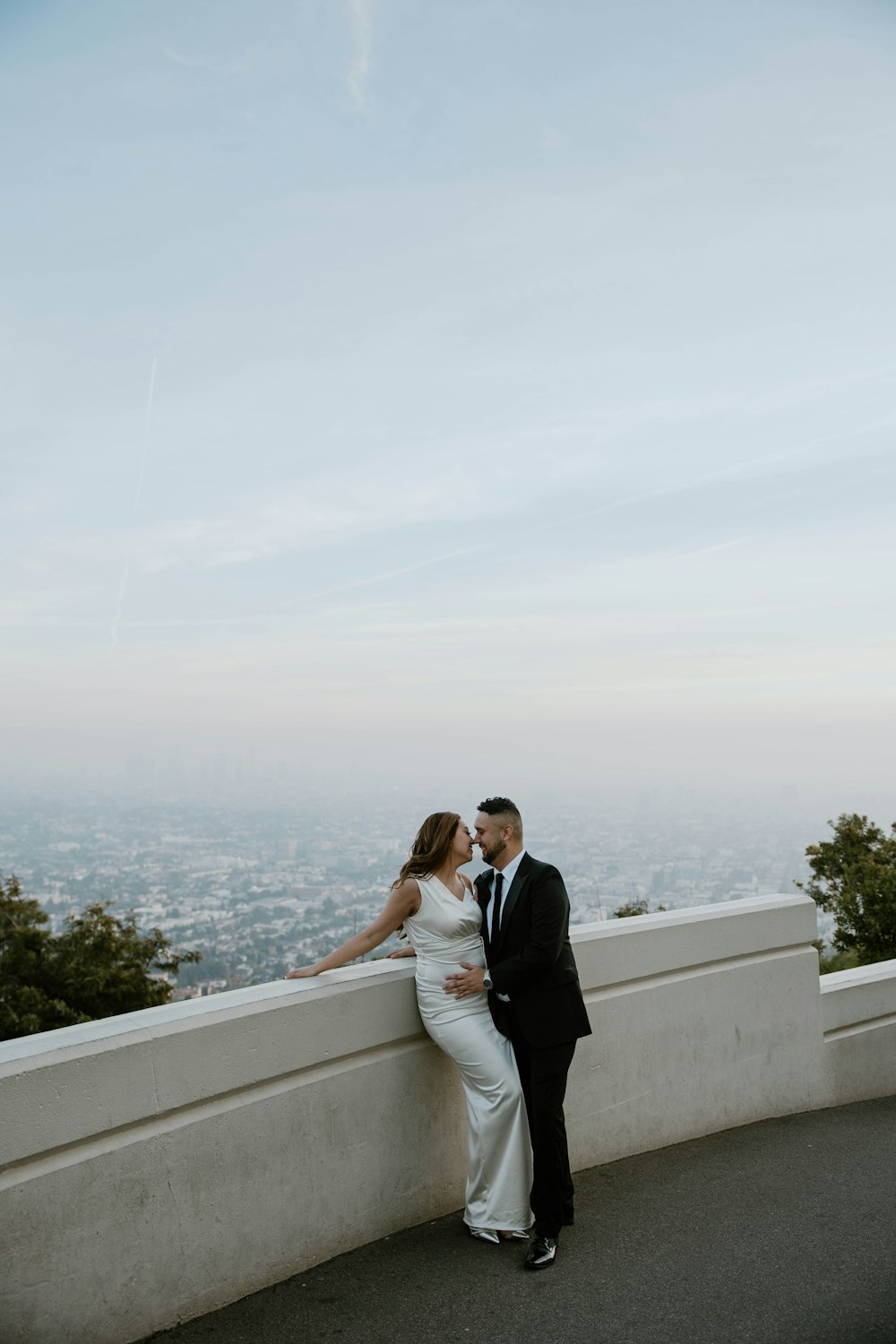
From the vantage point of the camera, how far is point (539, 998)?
14.9 ft

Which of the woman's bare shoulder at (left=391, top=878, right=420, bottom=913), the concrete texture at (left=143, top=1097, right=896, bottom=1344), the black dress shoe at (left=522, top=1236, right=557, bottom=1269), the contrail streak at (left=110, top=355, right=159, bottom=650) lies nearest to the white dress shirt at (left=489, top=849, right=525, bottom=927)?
the woman's bare shoulder at (left=391, top=878, right=420, bottom=913)

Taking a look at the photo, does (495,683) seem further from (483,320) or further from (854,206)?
(854,206)

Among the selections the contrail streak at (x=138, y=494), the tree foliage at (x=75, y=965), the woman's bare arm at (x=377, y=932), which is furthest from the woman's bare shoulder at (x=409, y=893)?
the contrail streak at (x=138, y=494)

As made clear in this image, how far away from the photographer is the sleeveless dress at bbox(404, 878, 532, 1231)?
14.6 feet

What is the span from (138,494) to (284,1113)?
272 feet

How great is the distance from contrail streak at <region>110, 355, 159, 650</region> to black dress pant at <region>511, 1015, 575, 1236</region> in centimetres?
6139

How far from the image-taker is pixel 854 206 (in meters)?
20.4

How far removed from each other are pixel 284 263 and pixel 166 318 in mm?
18690

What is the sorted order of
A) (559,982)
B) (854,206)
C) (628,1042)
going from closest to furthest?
(559,982) → (628,1042) → (854,206)

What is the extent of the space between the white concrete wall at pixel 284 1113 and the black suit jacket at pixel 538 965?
0.45m

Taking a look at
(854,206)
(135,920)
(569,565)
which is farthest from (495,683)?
(854,206)

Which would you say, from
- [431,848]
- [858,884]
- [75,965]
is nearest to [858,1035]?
[431,848]

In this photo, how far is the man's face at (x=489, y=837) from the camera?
471 cm

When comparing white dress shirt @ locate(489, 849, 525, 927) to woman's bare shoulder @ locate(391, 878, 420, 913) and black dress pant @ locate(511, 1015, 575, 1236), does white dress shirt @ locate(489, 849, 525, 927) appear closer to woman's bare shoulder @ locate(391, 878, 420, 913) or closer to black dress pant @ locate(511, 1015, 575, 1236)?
woman's bare shoulder @ locate(391, 878, 420, 913)
